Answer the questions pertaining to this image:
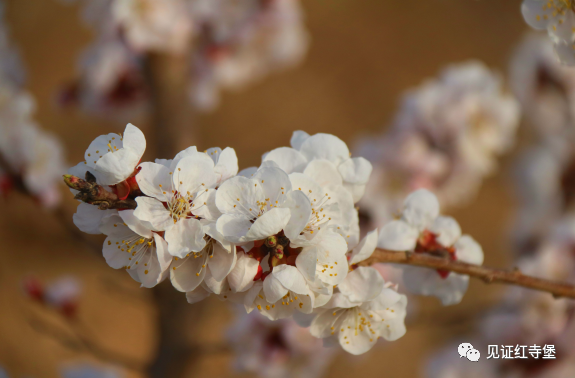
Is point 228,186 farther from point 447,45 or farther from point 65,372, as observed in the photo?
point 447,45

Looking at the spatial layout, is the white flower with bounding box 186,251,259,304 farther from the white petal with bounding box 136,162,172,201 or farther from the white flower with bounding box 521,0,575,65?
the white flower with bounding box 521,0,575,65

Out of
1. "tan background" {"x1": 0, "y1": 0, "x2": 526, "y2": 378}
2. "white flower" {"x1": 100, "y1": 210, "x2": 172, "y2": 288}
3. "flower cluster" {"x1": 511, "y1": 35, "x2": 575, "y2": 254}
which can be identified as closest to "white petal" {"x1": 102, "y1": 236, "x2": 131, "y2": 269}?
"white flower" {"x1": 100, "y1": 210, "x2": 172, "y2": 288}

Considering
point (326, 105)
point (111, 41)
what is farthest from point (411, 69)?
point (111, 41)

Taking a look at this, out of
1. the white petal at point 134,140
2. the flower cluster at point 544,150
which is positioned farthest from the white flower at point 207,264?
the flower cluster at point 544,150

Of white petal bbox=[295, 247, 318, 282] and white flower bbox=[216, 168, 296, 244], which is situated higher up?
white flower bbox=[216, 168, 296, 244]

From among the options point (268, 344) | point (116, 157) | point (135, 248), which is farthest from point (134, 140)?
point (268, 344)
